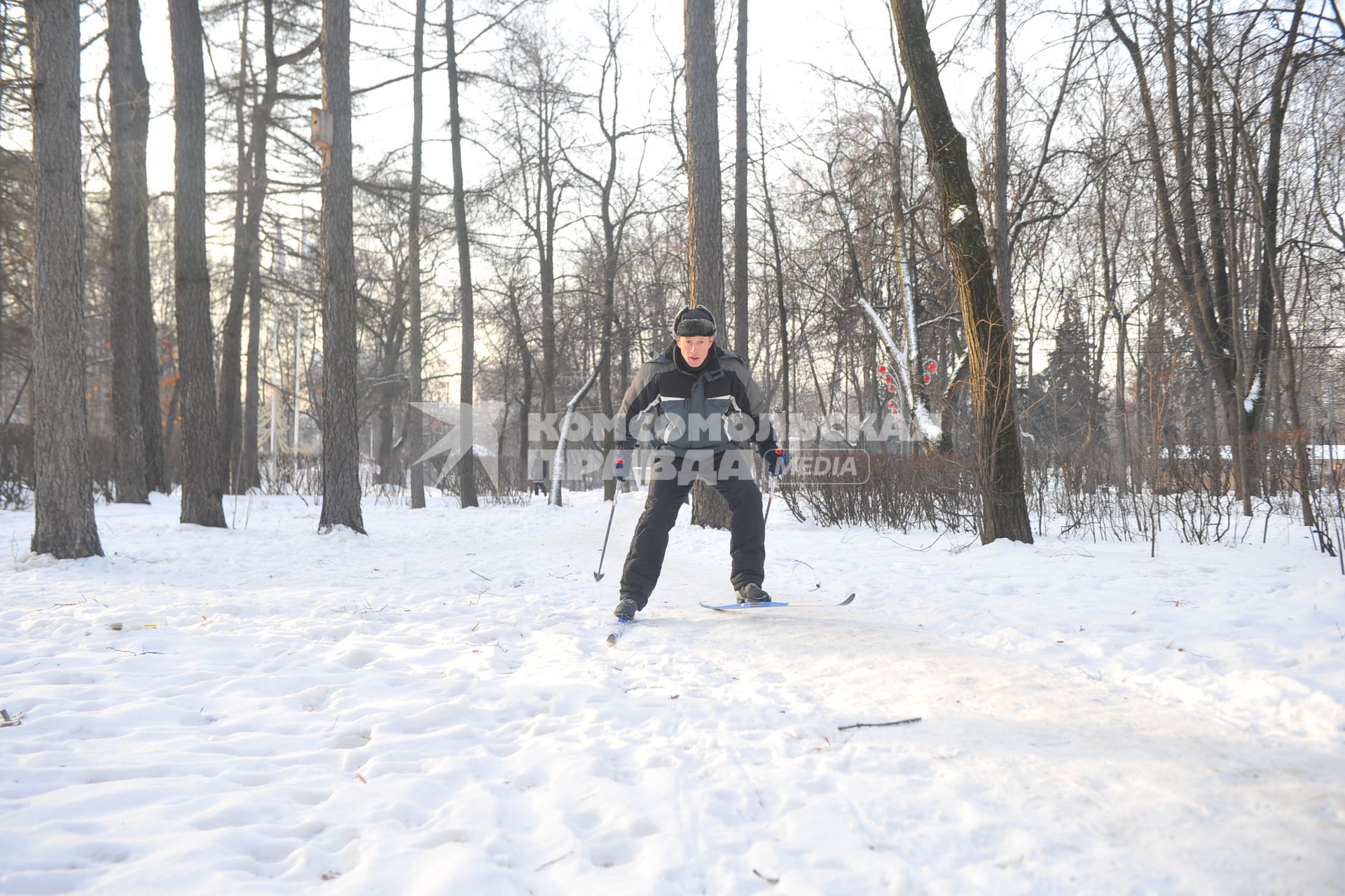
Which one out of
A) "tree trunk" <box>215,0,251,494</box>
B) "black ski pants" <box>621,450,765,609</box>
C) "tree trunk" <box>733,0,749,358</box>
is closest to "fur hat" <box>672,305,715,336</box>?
"black ski pants" <box>621,450,765,609</box>

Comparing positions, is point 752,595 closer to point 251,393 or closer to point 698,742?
point 698,742

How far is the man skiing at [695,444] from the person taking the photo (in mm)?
4766

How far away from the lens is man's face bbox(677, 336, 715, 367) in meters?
4.79

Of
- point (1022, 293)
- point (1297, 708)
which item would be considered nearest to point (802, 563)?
point (1297, 708)

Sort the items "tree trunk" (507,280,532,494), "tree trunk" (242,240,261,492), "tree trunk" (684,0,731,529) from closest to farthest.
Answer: "tree trunk" (684,0,731,529), "tree trunk" (242,240,261,492), "tree trunk" (507,280,532,494)

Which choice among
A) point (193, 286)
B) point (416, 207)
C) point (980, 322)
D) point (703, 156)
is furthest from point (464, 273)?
point (980, 322)

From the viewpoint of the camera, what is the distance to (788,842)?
2.01 meters

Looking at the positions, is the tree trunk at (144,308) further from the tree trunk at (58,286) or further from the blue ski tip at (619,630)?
the blue ski tip at (619,630)

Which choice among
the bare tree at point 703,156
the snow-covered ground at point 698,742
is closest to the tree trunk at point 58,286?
the snow-covered ground at point 698,742

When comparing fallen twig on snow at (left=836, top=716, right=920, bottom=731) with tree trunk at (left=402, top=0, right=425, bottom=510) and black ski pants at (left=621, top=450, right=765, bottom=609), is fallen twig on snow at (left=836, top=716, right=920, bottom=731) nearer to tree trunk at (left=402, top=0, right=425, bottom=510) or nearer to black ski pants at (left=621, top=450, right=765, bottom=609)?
black ski pants at (left=621, top=450, right=765, bottom=609)

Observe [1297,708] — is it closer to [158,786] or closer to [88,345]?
[158,786]

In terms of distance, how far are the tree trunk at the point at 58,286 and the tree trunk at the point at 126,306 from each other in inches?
256

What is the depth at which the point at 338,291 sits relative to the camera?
9.90 metres

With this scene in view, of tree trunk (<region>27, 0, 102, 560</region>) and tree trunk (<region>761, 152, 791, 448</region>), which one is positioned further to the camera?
tree trunk (<region>761, 152, 791, 448</region>)
